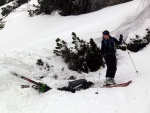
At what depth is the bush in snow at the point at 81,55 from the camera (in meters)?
11.3

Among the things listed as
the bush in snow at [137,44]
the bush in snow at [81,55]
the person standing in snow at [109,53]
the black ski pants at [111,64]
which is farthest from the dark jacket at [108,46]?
the bush in snow at [137,44]

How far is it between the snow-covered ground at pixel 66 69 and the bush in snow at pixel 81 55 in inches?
11.4

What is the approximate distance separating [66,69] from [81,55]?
34.5 inches

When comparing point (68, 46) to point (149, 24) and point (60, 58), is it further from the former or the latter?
point (149, 24)

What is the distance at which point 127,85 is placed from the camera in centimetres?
914

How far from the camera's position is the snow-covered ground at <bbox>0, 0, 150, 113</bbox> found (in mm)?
8422

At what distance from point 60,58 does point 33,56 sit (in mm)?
1159

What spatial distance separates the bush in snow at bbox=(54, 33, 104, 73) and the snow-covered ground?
0.29 m

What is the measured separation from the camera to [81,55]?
11547 mm

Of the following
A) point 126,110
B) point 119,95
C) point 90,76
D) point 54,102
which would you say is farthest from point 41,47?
point 126,110

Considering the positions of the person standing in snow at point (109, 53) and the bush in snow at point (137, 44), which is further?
the bush in snow at point (137, 44)

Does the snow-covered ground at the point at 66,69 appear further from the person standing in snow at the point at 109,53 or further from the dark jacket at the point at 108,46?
the dark jacket at the point at 108,46

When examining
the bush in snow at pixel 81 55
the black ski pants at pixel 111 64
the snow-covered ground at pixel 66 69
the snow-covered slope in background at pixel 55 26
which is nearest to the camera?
the snow-covered ground at pixel 66 69

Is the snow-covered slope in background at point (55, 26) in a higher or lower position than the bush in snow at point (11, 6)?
lower
